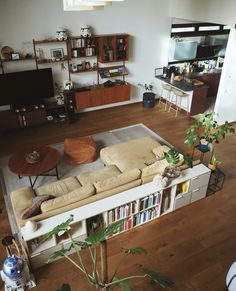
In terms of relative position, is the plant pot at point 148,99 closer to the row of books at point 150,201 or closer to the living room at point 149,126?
the living room at point 149,126

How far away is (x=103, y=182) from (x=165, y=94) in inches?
215

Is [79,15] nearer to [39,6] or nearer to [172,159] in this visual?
[39,6]

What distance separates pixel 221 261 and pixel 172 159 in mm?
1577

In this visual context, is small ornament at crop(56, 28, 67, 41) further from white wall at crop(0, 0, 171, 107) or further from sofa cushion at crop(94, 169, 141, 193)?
sofa cushion at crop(94, 169, 141, 193)

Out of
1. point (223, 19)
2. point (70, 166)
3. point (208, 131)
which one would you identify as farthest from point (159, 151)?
point (223, 19)

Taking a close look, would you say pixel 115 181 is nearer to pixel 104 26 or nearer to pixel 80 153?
pixel 80 153

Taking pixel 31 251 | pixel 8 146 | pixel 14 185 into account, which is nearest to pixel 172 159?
pixel 31 251

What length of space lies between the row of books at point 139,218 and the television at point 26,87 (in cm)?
432

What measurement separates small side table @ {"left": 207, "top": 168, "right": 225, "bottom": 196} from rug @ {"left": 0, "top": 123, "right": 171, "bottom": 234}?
1657mm

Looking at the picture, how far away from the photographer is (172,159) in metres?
4.26

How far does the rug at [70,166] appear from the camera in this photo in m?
5.09

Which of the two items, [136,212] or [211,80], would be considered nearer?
[136,212]

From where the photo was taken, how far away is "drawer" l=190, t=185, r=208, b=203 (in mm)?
4664

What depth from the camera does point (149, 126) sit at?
7.36 metres
